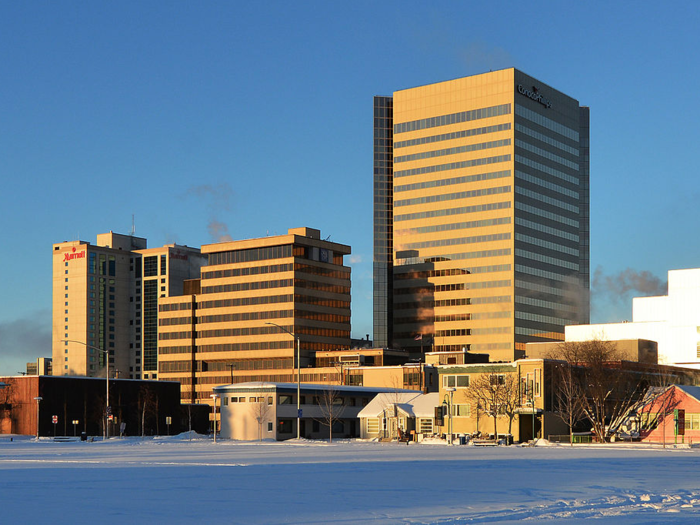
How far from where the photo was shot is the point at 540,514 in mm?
28266

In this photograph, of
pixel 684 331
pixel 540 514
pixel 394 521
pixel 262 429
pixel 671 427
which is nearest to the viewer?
pixel 394 521

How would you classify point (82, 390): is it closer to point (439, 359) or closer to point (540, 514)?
point (439, 359)

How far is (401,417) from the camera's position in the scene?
118 metres

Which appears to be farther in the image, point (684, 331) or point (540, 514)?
point (684, 331)

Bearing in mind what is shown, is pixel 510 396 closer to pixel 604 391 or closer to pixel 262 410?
pixel 604 391

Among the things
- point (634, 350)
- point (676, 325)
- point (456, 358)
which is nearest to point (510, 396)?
point (634, 350)

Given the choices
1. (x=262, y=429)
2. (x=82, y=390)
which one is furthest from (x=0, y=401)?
(x=262, y=429)

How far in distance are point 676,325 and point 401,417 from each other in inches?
3863

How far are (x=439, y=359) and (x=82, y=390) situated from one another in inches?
3090

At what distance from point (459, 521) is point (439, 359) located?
172 metres

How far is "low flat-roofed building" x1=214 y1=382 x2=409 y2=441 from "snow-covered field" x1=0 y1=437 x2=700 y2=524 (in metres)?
74.9

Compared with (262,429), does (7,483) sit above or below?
above

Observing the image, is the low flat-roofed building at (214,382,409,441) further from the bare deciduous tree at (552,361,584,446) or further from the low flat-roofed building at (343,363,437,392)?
the bare deciduous tree at (552,361,584,446)

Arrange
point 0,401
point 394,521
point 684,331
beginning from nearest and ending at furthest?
1. point 394,521
2. point 0,401
3. point 684,331
